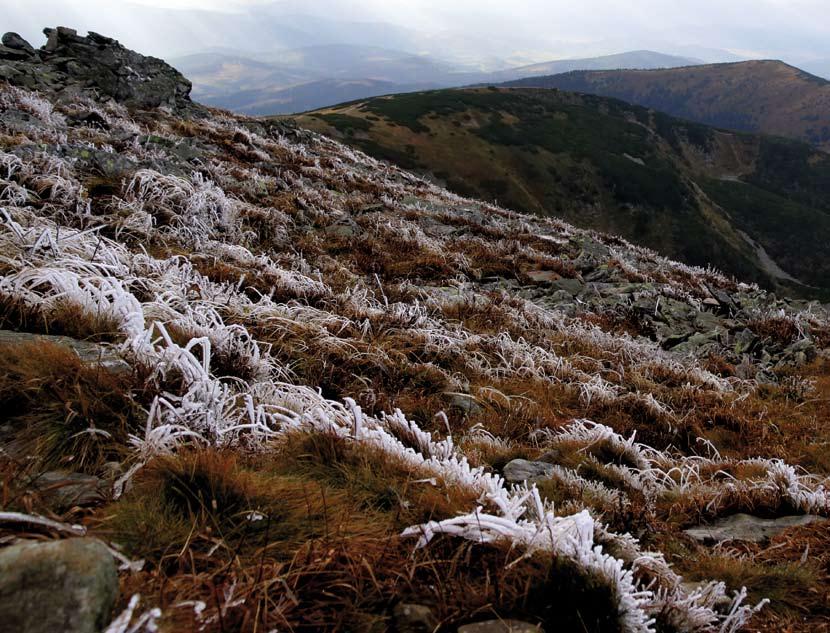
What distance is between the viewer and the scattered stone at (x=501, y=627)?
154cm

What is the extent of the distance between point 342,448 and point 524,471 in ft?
4.81

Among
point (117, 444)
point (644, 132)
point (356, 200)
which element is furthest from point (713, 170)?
point (117, 444)

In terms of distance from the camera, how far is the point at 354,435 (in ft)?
8.93

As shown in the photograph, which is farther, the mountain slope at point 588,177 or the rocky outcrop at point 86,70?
the mountain slope at point 588,177

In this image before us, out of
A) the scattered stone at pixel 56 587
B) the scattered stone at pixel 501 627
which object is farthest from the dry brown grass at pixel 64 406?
the scattered stone at pixel 501 627

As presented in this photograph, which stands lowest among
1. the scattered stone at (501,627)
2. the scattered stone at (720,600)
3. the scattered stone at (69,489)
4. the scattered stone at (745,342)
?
the scattered stone at (745,342)

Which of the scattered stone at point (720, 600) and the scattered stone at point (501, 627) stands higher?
the scattered stone at point (501, 627)

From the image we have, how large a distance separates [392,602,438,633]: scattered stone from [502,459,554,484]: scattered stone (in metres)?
1.75

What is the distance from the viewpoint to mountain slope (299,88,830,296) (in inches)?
4774

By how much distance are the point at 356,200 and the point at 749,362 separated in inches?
453

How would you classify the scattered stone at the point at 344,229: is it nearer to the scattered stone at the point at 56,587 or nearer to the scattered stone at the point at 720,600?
the scattered stone at the point at 720,600

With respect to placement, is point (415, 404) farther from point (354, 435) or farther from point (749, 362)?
point (749, 362)

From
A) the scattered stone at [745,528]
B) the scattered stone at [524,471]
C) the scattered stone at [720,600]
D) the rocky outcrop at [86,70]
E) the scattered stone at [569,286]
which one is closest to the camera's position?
the scattered stone at [720,600]

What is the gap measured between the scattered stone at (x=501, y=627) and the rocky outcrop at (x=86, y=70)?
23.5 meters
